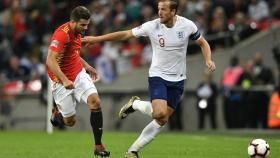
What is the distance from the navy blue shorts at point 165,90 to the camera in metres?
13.0

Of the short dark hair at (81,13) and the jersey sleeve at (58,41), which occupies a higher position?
the short dark hair at (81,13)

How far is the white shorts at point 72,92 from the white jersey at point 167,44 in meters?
1.18

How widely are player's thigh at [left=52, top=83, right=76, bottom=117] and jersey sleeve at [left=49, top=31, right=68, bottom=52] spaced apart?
103 centimetres

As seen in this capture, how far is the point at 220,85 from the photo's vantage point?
25453 mm

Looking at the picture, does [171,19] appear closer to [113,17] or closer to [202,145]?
[202,145]

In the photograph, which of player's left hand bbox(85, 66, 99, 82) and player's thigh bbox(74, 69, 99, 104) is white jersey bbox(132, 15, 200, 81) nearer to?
player's thigh bbox(74, 69, 99, 104)

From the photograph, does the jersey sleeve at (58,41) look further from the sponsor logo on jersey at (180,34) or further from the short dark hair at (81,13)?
the sponsor logo on jersey at (180,34)

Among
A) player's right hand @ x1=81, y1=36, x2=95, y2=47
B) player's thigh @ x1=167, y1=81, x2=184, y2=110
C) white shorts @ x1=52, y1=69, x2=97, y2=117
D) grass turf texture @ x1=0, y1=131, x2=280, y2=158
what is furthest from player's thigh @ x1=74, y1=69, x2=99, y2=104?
player's thigh @ x1=167, y1=81, x2=184, y2=110

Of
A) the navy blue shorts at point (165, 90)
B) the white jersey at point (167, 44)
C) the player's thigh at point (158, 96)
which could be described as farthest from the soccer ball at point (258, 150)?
the white jersey at point (167, 44)

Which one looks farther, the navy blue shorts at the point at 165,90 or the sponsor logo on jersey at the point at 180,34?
the sponsor logo on jersey at the point at 180,34

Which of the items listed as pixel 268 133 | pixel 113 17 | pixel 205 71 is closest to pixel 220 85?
pixel 205 71

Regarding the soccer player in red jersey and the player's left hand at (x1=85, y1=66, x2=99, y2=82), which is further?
the player's left hand at (x1=85, y1=66, x2=99, y2=82)

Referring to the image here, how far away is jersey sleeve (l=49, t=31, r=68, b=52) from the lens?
1358 centimetres

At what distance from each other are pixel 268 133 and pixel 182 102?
4.04 meters
